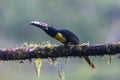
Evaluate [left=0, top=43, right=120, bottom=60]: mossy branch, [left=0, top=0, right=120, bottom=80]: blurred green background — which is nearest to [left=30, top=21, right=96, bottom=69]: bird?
[left=0, top=43, right=120, bottom=60]: mossy branch

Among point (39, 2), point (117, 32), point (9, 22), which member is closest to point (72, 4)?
point (39, 2)

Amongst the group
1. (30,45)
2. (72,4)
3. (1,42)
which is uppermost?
(72,4)

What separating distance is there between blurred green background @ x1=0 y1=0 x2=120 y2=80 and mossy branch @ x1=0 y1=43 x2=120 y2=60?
1700cm

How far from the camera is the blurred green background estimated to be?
82.4ft

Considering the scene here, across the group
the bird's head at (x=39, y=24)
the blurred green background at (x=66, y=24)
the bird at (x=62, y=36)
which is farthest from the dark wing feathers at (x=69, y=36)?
the blurred green background at (x=66, y=24)

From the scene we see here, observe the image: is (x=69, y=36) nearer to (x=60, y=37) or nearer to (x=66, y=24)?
(x=60, y=37)

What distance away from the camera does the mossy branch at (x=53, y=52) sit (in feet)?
20.6

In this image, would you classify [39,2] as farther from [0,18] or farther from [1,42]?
[1,42]

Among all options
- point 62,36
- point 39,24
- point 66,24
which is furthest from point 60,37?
point 66,24

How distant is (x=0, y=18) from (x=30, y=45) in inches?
882

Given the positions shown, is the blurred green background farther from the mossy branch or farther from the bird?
the mossy branch

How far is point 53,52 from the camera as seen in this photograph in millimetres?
6328

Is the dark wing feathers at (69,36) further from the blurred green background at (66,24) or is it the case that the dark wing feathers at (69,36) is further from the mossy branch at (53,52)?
the blurred green background at (66,24)

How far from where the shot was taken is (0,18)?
1129 inches
